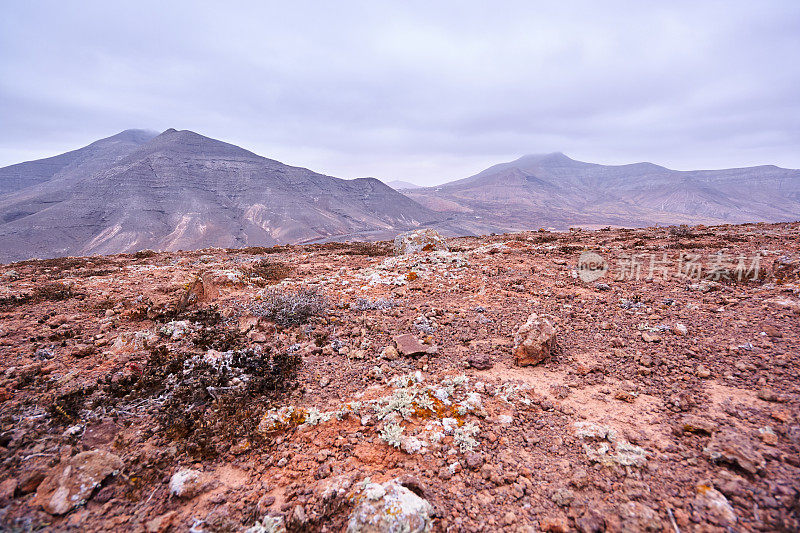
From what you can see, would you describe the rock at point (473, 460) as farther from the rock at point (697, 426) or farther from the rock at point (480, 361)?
the rock at point (697, 426)

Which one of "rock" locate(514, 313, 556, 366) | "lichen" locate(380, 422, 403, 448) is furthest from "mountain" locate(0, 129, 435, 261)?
"lichen" locate(380, 422, 403, 448)

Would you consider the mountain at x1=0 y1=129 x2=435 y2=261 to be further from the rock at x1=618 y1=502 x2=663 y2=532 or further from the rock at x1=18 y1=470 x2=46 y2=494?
the rock at x1=618 y1=502 x2=663 y2=532

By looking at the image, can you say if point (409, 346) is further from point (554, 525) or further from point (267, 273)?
point (267, 273)

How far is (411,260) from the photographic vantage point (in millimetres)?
9414

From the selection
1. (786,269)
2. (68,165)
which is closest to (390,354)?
(786,269)

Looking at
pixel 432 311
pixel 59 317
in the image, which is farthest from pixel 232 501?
pixel 59 317

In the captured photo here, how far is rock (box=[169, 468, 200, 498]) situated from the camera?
8.13ft

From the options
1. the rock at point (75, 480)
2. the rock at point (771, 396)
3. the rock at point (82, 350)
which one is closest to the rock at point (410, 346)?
the rock at point (75, 480)

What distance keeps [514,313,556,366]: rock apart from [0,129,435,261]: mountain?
193ft

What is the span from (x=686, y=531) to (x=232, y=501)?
312 cm

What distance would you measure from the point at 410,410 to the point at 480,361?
133 cm

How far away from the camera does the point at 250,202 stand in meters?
76.2

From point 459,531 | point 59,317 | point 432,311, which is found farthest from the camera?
point 432,311

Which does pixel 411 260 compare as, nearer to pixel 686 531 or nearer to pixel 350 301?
pixel 350 301
